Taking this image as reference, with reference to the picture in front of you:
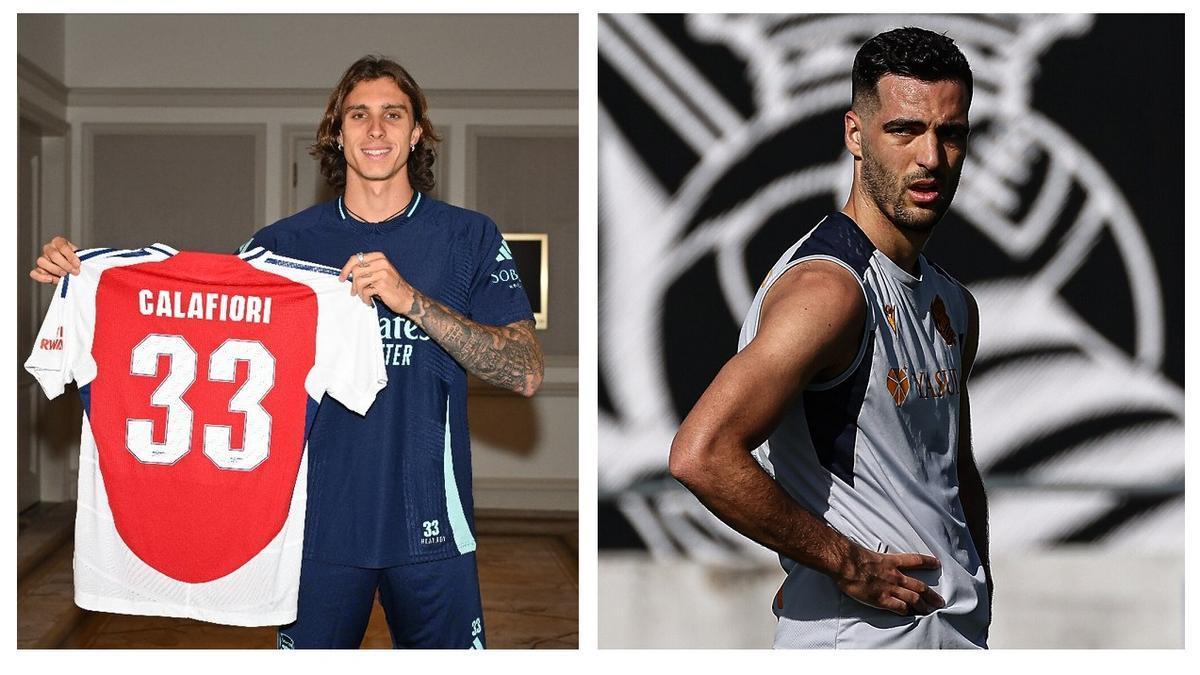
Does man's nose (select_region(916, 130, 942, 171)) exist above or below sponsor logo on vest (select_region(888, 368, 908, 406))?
above

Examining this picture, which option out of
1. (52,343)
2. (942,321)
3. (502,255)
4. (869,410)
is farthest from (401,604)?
(942,321)

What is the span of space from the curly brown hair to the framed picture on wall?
10.4 ft

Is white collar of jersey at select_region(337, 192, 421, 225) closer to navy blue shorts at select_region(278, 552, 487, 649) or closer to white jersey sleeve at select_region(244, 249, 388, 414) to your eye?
white jersey sleeve at select_region(244, 249, 388, 414)

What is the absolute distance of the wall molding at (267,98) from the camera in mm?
5578

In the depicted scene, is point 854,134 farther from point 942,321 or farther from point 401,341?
point 401,341

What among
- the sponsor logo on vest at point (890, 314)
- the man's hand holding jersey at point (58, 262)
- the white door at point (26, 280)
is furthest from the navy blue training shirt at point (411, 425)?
the white door at point (26, 280)

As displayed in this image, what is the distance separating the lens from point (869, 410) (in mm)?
1891

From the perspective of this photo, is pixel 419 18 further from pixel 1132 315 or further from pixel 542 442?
pixel 1132 315

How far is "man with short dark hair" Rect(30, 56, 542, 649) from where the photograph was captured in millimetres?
2275

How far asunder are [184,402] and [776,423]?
1221 millimetres

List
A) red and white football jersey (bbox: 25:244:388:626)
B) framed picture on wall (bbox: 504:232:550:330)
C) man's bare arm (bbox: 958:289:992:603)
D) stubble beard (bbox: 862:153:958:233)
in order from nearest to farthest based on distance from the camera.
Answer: stubble beard (bbox: 862:153:958:233), man's bare arm (bbox: 958:289:992:603), red and white football jersey (bbox: 25:244:388:626), framed picture on wall (bbox: 504:232:550:330)

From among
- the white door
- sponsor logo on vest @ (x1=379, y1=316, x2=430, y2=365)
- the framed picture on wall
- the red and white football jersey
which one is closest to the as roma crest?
sponsor logo on vest @ (x1=379, y1=316, x2=430, y2=365)

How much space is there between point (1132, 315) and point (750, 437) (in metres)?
1.44

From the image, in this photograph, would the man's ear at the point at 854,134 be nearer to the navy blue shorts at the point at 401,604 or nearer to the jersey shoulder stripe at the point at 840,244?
the jersey shoulder stripe at the point at 840,244
